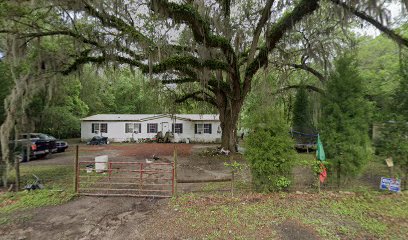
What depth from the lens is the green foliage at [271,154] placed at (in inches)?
219

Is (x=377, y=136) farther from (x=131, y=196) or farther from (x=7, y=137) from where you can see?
(x=7, y=137)

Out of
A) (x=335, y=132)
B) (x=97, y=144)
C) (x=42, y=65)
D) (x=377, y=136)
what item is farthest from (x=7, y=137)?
(x=97, y=144)

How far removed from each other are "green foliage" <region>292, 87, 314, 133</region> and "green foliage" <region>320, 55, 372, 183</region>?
9.69 m

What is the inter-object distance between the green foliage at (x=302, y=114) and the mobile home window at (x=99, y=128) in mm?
17625

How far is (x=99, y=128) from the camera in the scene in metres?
22.5

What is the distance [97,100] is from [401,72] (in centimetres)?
2915

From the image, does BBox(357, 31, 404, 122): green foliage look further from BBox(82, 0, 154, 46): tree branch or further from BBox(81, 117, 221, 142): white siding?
BBox(81, 117, 221, 142): white siding

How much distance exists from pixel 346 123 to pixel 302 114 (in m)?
10.4

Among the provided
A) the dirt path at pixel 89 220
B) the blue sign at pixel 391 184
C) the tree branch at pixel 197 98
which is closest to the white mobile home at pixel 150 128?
the tree branch at pixel 197 98

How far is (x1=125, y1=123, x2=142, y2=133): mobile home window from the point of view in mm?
22453

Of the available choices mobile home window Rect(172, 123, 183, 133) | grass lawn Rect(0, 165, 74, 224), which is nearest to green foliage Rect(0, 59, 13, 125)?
grass lawn Rect(0, 165, 74, 224)

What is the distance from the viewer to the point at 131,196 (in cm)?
590

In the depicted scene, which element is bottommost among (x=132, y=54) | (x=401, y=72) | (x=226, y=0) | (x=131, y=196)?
(x=131, y=196)

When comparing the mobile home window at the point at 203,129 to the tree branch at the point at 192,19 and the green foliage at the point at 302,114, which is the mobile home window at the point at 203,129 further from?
the tree branch at the point at 192,19
